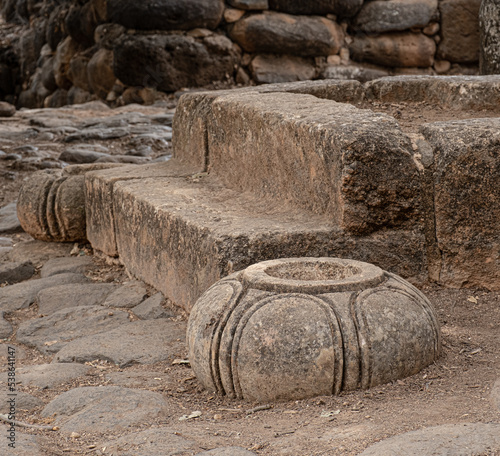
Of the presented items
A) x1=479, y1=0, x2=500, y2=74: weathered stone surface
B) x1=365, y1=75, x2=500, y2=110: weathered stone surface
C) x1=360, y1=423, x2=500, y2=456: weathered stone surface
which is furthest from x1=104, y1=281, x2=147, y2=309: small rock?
x1=479, y1=0, x2=500, y2=74: weathered stone surface

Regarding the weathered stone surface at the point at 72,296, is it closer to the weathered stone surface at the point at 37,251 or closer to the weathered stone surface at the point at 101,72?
the weathered stone surface at the point at 37,251

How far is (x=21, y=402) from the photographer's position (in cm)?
256

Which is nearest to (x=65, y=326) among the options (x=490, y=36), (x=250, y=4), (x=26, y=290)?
(x=26, y=290)

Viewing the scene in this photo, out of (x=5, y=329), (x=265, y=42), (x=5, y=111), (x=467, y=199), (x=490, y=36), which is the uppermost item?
(x=265, y=42)

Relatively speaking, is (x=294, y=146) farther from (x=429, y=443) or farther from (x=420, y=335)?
(x=429, y=443)

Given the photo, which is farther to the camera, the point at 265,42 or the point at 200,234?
the point at 265,42

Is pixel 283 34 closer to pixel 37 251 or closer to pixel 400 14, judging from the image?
pixel 400 14

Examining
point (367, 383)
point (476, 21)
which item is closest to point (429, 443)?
point (367, 383)

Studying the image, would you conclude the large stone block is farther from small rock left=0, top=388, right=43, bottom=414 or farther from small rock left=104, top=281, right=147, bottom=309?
small rock left=0, top=388, right=43, bottom=414

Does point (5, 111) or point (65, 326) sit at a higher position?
point (5, 111)

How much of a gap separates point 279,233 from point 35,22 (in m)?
12.5

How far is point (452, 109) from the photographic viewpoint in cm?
426

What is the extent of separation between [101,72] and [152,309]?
687 centimetres

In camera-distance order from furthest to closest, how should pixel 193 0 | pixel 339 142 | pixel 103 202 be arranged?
pixel 193 0
pixel 103 202
pixel 339 142
